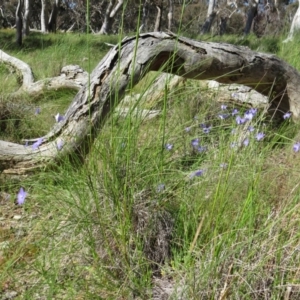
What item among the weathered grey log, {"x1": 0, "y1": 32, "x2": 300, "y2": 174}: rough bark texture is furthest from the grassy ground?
the weathered grey log

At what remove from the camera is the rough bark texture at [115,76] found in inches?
79.9

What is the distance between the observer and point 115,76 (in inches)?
87.0

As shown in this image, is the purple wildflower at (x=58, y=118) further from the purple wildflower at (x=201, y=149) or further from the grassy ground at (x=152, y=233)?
the purple wildflower at (x=201, y=149)

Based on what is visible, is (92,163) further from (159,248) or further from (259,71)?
(259,71)

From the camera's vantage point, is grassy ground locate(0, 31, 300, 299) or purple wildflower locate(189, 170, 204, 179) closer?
grassy ground locate(0, 31, 300, 299)

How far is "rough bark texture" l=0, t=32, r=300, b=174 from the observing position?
6.66ft

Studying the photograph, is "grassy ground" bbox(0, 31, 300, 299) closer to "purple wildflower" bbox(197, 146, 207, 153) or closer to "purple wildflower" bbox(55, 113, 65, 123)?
"purple wildflower" bbox(197, 146, 207, 153)

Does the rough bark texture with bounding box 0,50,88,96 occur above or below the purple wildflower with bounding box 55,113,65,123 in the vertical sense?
below

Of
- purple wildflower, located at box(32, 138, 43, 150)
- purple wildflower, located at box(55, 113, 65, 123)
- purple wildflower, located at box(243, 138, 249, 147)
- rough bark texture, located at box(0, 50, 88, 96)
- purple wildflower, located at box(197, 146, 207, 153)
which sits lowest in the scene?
rough bark texture, located at box(0, 50, 88, 96)

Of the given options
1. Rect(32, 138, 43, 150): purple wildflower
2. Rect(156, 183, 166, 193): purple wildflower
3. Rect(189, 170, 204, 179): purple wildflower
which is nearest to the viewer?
Rect(156, 183, 166, 193): purple wildflower

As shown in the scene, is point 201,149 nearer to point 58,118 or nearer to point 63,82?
point 58,118

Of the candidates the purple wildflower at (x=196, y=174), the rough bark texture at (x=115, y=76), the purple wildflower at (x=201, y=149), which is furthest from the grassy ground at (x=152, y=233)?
the rough bark texture at (x=115, y=76)

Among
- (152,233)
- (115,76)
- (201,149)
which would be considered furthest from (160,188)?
(115,76)

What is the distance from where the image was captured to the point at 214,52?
254 cm
